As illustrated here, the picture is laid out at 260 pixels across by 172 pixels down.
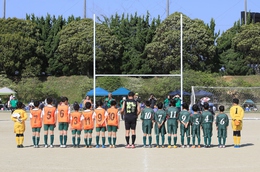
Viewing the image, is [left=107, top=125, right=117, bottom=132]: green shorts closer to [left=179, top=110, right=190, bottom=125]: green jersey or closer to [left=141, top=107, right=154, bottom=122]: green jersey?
[left=141, top=107, right=154, bottom=122]: green jersey

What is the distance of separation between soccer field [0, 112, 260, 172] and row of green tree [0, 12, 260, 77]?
41.5 m

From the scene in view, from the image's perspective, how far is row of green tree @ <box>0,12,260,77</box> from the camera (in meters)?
58.4

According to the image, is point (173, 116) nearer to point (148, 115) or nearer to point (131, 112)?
point (148, 115)

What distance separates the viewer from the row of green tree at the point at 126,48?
5838 centimetres

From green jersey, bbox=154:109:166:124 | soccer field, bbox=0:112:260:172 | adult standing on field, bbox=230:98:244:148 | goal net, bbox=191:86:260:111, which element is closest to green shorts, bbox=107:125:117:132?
soccer field, bbox=0:112:260:172

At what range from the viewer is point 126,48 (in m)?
62.0

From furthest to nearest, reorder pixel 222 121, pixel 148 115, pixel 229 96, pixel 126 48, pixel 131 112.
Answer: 1. pixel 126 48
2. pixel 229 96
3. pixel 222 121
4. pixel 148 115
5. pixel 131 112

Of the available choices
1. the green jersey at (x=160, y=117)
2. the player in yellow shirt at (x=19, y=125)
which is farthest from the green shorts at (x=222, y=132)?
the player in yellow shirt at (x=19, y=125)
